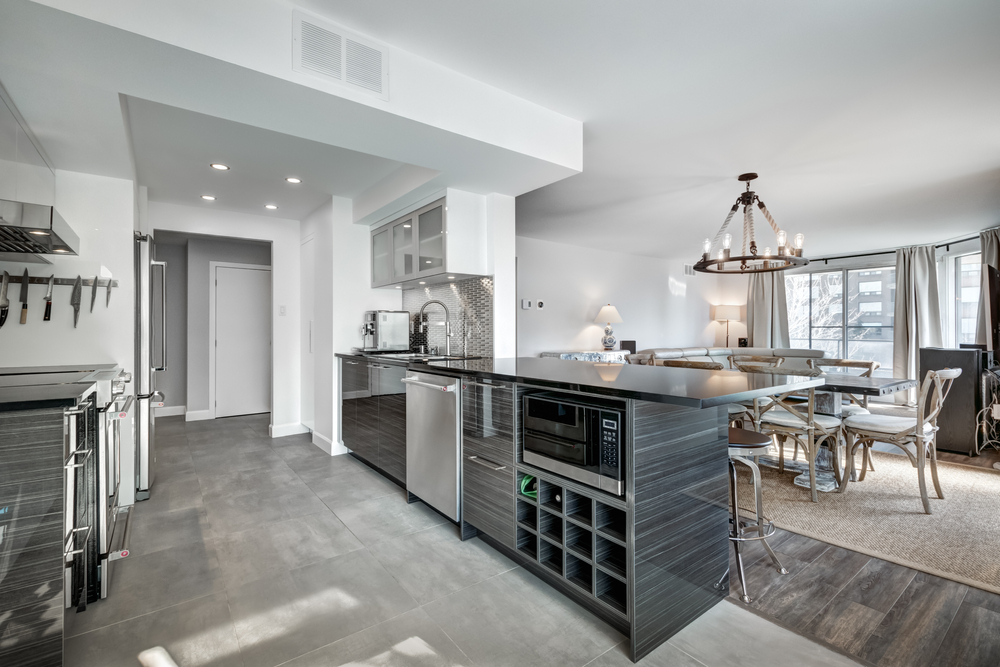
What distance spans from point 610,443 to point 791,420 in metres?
2.24

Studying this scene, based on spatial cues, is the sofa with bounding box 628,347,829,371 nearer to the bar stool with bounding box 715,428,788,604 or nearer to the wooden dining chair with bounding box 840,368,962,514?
the wooden dining chair with bounding box 840,368,962,514

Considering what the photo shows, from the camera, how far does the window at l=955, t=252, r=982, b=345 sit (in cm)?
629

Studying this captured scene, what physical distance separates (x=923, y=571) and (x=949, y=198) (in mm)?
Answer: 4129

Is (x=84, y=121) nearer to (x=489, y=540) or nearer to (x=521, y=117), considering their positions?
(x=521, y=117)

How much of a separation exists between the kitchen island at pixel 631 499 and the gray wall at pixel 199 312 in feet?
15.8

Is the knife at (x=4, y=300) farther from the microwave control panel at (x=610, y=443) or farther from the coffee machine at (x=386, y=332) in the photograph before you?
the microwave control panel at (x=610, y=443)

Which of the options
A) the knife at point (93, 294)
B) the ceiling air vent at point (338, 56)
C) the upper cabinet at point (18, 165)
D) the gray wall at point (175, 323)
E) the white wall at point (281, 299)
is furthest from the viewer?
the gray wall at point (175, 323)

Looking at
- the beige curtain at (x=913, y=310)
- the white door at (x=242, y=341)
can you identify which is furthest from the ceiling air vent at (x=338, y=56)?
the beige curtain at (x=913, y=310)

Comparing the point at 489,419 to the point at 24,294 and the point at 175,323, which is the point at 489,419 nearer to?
the point at 24,294

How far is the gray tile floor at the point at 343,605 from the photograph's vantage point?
5.18ft

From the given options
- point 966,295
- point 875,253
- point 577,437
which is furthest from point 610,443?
point 875,253

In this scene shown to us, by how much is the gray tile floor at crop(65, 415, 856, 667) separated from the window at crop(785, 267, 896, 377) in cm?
800

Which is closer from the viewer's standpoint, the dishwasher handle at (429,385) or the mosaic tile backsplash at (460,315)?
the dishwasher handle at (429,385)

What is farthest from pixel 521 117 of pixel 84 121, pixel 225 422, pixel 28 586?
pixel 225 422
